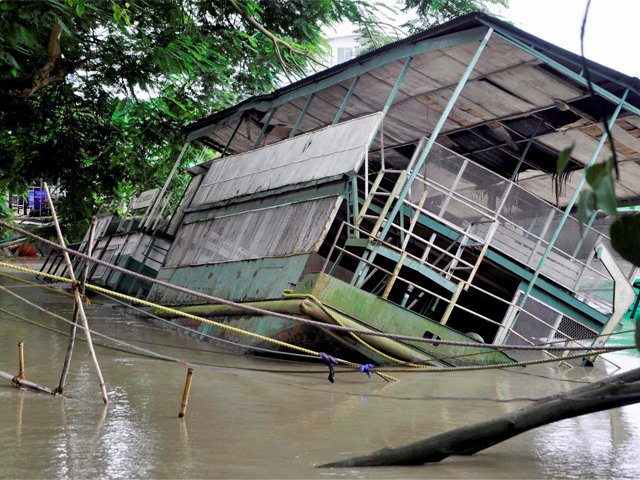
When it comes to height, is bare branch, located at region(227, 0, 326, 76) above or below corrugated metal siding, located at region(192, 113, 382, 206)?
above

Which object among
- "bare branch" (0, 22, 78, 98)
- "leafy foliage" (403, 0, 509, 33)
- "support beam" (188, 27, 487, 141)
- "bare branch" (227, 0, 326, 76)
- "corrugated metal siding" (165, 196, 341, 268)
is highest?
"leafy foliage" (403, 0, 509, 33)

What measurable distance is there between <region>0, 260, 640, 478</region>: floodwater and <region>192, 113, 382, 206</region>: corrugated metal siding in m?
4.18

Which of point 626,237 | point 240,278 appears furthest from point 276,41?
point 626,237

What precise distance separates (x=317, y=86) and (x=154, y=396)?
30.8 ft

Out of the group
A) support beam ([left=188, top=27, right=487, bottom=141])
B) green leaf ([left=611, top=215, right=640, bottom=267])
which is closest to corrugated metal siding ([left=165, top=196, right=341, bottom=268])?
support beam ([left=188, top=27, right=487, bottom=141])

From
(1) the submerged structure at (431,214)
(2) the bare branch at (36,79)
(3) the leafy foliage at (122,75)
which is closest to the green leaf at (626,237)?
(1) the submerged structure at (431,214)

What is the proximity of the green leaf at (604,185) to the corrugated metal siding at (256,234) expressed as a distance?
9.90 metres

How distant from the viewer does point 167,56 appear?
13258 mm

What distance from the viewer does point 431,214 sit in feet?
38.3

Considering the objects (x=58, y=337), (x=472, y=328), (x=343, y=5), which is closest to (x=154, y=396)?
(x=58, y=337)

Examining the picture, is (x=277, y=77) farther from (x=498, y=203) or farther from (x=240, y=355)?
(x=240, y=355)

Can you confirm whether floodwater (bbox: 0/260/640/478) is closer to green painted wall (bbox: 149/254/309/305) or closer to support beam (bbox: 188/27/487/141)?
A: green painted wall (bbox: 149/254/309/305)

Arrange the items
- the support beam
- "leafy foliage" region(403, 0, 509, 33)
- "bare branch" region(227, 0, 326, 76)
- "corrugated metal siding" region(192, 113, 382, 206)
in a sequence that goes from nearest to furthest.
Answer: the support beam
"corrugated metal siding" region(192, 113, 382, 206)
"bare branch" region(227, 0, 326, 76)
"leafy foliage" region(403, 0, 509, 33)

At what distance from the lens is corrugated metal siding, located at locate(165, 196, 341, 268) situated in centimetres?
1209
